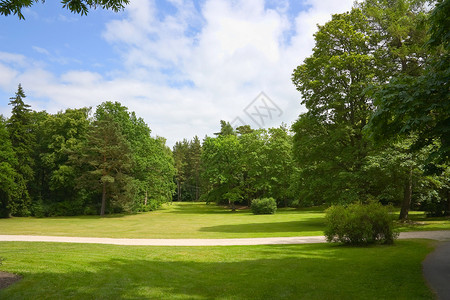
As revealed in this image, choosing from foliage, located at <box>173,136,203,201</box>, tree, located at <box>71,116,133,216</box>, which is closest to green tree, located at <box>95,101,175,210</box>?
tree, located at <box>71,116,133,216</box>

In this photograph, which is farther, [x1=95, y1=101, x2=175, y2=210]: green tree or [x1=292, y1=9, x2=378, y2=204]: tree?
[x1=95, y1=101, x2=175, y2=210]: green tree

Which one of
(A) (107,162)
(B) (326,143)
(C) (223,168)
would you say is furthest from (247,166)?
(B) (326,143)

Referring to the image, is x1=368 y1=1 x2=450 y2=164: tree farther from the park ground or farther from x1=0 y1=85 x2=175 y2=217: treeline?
x1=0 y1=85 x2=175 y2=217: treeline

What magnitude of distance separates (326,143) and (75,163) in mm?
31736

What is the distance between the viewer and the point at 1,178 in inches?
1341

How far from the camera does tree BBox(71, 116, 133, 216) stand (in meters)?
36.6

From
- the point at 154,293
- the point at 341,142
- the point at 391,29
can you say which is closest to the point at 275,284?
the point at 154,293

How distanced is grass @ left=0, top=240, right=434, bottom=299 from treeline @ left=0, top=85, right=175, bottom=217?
26.4 metres

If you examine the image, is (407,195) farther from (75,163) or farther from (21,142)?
(21,142)

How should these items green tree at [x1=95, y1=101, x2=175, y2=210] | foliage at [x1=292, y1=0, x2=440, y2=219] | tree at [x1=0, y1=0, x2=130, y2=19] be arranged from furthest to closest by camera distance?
green tree at [x1=95, y1=101, x2=175, y2=210]
foliage at [x1=292, y1=0, x2=440, y2=219]
tree at [x1=0, y1=0, x2=130, y2=19]

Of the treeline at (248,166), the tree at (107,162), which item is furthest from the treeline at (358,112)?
the treeline at (248,166)

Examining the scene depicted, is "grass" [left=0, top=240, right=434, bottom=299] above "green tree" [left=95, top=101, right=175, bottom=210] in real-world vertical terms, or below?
below

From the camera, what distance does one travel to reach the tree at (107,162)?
120 feet

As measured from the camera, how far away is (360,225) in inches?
464
